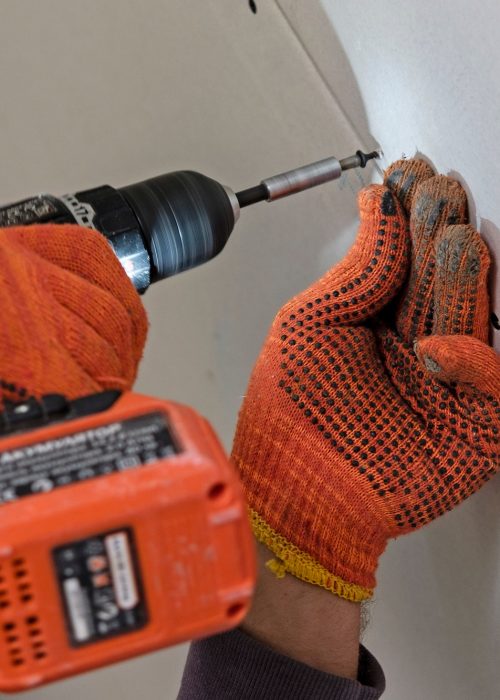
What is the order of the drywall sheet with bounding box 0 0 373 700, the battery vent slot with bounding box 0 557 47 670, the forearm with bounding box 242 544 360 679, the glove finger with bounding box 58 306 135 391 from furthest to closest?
the drywall sheet with bounding box 0 0 373 700 < the forearm with bounding box 242 544 360 679 < the glove finger with bounding box 58 306 135 391 < the battery vent slot with bounding box 0 557 47 670

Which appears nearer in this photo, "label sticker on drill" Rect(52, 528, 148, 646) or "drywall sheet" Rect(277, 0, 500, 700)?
"label sticker on drill" Rect(52, 528, 148, 646)

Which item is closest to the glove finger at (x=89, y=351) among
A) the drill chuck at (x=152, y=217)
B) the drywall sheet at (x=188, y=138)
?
the drill chuck at (x=152, y=217)

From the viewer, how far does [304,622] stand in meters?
0.66

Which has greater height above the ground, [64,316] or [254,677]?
[64,316]

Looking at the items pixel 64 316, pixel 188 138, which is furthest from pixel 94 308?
pixel 188 138

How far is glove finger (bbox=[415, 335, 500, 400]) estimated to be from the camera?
54 cm

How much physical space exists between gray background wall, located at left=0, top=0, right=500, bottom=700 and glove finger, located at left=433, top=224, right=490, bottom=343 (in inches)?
1.0

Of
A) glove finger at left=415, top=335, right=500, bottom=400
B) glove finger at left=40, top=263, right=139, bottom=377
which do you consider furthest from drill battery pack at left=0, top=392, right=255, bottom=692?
glove finger at left=415, top=335, right=500, bottom=400

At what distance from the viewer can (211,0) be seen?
872 mm

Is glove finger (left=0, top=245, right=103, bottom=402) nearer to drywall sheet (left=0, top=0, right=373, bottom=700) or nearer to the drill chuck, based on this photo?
the drill chuck

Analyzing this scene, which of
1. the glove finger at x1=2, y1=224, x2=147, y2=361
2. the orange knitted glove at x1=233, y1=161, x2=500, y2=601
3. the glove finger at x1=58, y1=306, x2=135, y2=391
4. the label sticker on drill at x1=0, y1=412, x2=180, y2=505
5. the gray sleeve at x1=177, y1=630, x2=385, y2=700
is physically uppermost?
the glove finger at x1=2, y1=224, x2=147, y2=361

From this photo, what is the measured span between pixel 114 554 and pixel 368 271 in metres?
0.35

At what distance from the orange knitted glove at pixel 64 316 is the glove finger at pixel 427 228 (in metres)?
0.22

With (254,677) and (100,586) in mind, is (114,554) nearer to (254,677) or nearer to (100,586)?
(100,586)
